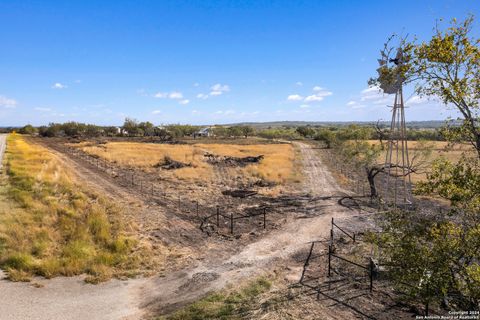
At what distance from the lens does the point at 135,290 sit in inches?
491

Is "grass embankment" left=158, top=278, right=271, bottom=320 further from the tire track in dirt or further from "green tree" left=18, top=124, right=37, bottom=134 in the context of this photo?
"green tree" left=18, top=124, right=37, bottom=134

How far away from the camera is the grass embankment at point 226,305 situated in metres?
10.3

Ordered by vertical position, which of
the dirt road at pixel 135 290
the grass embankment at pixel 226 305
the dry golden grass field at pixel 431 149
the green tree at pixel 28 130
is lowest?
the dirt road at pixel 135 290

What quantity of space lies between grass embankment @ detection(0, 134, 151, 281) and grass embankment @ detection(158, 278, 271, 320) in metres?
4.39

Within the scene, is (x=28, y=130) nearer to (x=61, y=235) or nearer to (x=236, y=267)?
(x=61, y=235)

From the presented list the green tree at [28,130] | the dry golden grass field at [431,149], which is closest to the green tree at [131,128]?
the green tree at [28,130]

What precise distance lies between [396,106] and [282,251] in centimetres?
836

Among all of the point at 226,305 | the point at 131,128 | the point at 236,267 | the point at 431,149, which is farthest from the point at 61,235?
the point at 131,128

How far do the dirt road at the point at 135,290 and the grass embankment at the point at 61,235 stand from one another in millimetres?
883

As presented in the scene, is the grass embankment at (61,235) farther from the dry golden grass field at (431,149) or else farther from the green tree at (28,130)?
the green tree at (28,130)

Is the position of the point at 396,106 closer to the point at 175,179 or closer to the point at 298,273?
the point at 298,273

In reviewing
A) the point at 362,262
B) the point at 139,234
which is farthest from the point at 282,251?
the point at 139,234

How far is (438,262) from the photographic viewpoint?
20.0 feet

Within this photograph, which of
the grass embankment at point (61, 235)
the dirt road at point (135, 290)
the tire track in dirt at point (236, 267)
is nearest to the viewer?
the dirt road at point (135, 290)
